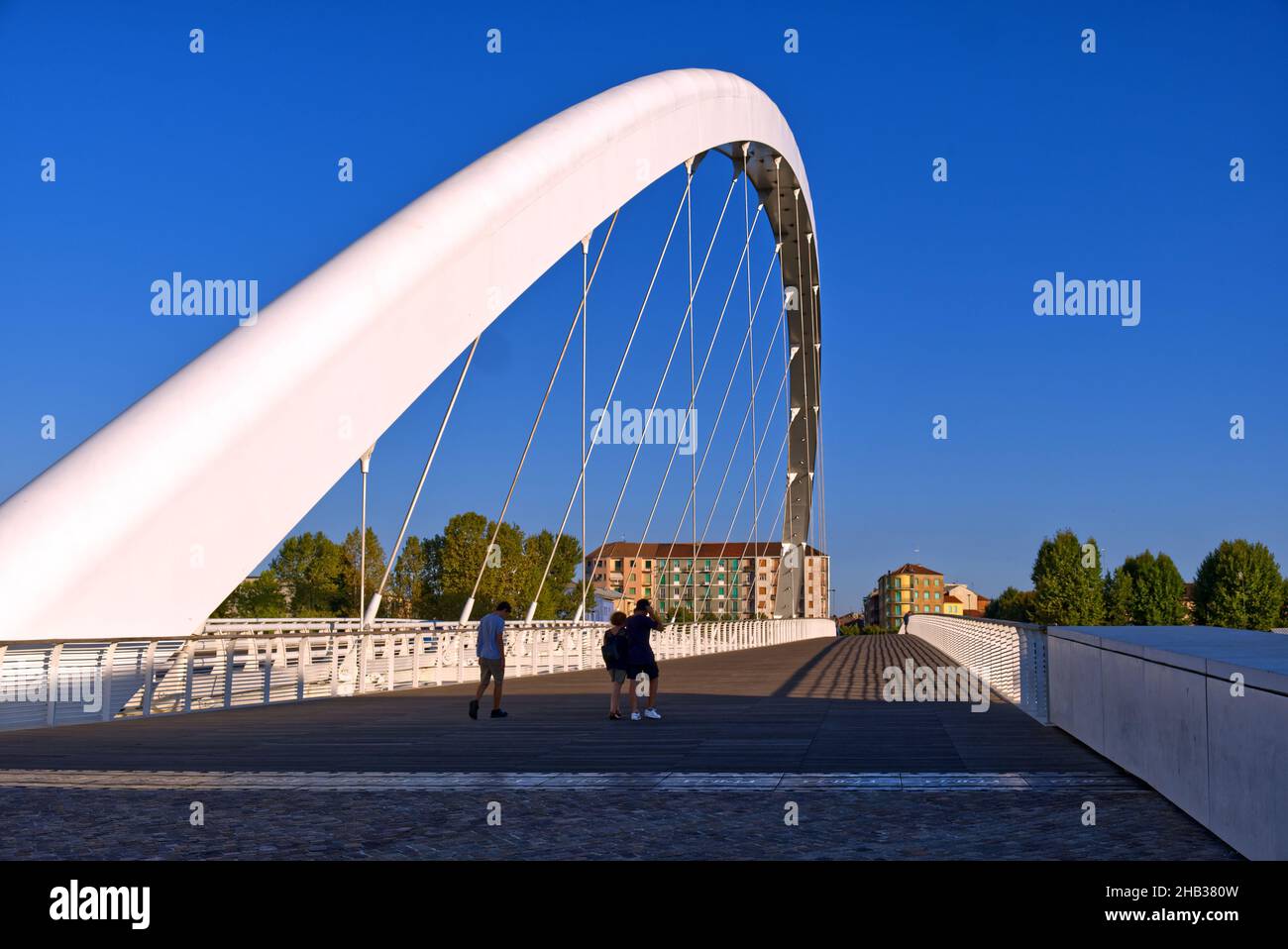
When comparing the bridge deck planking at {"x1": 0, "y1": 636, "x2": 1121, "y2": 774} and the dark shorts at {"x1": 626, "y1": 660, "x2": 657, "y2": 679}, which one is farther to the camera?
the dark shorts at {"x1": 626, "y1": 660, "x2": 657, "y2": 679}

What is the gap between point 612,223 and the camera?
22562 millimetres

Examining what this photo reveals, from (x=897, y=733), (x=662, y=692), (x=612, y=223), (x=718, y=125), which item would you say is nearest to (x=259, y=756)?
(x=897, y=733)

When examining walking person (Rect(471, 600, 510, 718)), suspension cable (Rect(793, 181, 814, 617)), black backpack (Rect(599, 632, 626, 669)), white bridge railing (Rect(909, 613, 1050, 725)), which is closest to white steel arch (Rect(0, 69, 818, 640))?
walking person (Rect(471, 600, 510, 718))

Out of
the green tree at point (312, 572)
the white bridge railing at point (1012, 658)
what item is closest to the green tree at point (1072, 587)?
the green tree at point (312, 572)

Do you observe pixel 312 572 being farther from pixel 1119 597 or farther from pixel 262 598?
pixel 1119 597

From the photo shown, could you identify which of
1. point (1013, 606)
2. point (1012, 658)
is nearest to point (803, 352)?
point (1012, 658)

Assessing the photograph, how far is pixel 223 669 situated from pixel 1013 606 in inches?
4844

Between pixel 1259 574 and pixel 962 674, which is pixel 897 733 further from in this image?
pixel 1259 574

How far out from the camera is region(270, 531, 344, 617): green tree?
345 ft

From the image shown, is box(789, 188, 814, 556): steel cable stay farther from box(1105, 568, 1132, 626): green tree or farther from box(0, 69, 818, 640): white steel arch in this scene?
box(1105, 568, 1132, 626): green tree

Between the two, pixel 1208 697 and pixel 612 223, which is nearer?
pixel 1208 697

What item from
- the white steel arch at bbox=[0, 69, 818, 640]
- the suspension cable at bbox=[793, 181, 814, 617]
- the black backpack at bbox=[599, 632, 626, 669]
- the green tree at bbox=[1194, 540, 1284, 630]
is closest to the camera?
the white steel arch at bbox=[0, 69, 818, 640]

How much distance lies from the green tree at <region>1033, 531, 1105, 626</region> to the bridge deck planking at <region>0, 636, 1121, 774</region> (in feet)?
310
